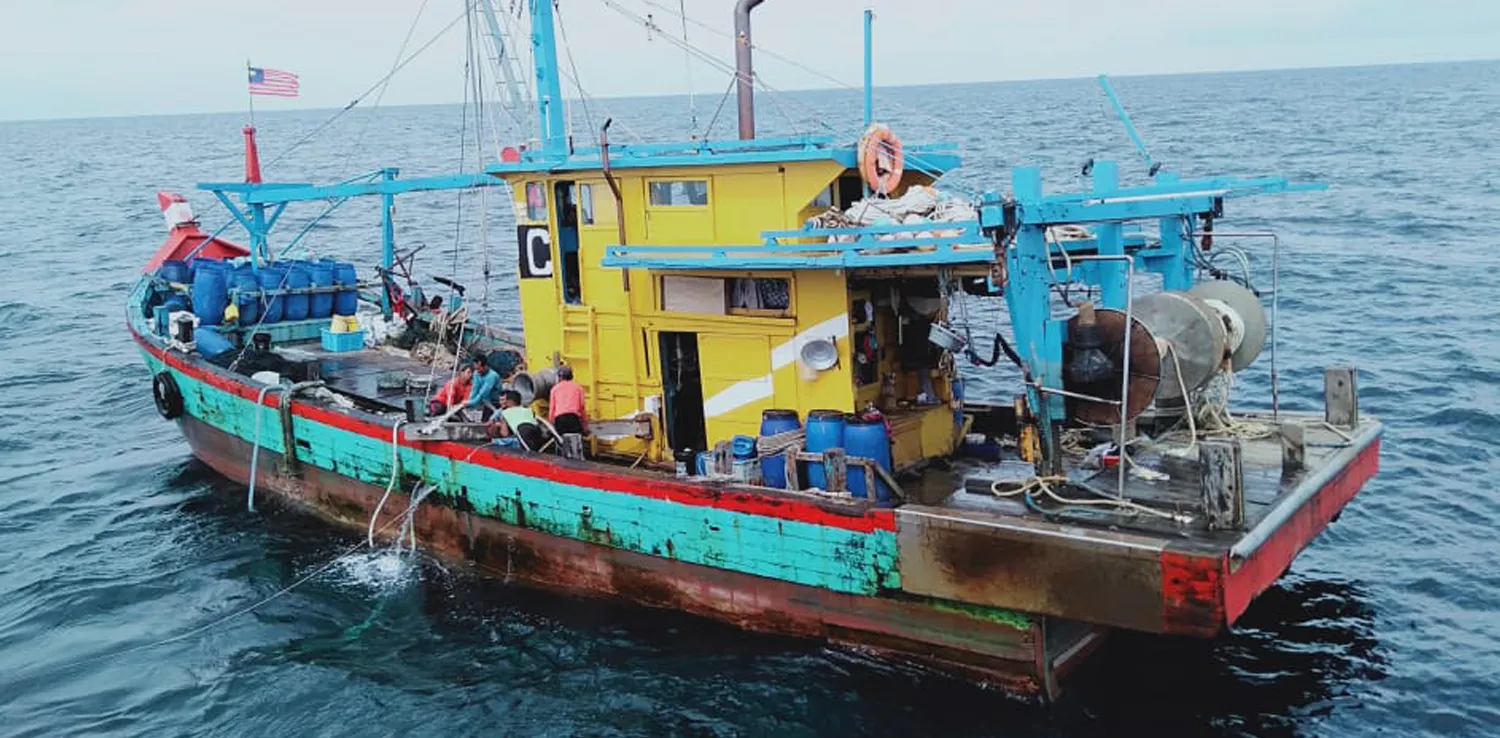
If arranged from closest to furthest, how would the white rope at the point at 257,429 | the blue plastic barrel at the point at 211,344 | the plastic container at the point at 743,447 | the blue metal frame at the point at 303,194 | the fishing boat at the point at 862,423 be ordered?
the fishing boat at the point at 862,423, the plastic container at the point at 743,447, the white rope at the point at 257,429, the blue plastic barrel at the point at 211,344, the blue metal frame at the point at 303,194

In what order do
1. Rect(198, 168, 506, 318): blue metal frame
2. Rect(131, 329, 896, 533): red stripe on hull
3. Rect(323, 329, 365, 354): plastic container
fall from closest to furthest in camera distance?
Rect(131, 329, 896, 533): red stripe on hull
Rect(198, 168, 506, 318): blue metal frame
Rect(323, 329, 365, 354): plastic container

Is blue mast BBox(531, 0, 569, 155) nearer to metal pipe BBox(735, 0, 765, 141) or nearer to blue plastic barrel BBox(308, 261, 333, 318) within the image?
metal pipe BBox(735, 0, 765, 141)

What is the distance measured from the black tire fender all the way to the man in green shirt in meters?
7.30

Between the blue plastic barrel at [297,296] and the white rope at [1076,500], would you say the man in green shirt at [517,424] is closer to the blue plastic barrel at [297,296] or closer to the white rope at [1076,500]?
the white rope at [1076,500]

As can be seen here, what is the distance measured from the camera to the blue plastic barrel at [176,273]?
68.2ft

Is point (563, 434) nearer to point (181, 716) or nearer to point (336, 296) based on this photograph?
point (181, 716)

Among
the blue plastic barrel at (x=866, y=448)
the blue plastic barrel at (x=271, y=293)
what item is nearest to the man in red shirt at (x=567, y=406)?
the blue plastic barrel at (x=866, y=448)

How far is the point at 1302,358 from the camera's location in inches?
857

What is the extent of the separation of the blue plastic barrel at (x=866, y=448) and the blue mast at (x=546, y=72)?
4.92 m

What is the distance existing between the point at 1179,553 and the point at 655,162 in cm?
598

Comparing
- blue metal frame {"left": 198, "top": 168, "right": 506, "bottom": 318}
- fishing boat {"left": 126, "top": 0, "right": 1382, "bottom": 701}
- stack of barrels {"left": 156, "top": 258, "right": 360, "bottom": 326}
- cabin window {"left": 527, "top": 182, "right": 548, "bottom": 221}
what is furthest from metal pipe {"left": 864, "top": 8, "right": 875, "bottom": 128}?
stack of barrels {"left": 156, "top": 258, "right": 360, "bottom": 326}

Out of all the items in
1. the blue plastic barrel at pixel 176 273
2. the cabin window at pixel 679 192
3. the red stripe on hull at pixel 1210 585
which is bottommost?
the red stripe on hull at pixel 1210 585

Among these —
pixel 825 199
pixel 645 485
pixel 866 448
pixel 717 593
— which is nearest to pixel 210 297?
pixel 645 485

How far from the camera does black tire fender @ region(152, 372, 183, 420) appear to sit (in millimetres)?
17719
